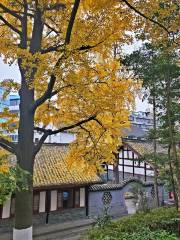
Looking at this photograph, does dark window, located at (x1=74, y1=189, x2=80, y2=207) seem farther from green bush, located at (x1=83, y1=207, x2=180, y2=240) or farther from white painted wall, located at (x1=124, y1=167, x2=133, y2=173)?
green bush, located at (x1=83, y1=207, x2=180, y2=240)

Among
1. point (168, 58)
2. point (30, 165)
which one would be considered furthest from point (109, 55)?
point (30, 165)

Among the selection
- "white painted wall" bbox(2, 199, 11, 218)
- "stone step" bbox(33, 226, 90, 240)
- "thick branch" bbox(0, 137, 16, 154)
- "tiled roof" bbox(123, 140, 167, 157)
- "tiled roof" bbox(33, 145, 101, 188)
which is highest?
"tiled roof" bbox(123, 140, 167, 157)

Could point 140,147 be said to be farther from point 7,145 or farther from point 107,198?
point 7,145

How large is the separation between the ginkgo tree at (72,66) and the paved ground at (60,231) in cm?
615

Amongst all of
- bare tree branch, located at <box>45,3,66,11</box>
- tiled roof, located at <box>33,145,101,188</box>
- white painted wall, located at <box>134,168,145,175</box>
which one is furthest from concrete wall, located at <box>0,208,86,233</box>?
bare tree branch, located at <box>45,3,66,11</box>

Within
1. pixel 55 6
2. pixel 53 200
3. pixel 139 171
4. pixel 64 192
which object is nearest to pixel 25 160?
pixel 55 6

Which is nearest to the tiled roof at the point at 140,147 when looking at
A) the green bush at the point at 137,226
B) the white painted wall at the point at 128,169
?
the white painted wall at the point at 128,169

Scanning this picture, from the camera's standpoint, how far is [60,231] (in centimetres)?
1566

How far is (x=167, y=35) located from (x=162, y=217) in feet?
20.0

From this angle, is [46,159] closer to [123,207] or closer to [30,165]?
[123,207]

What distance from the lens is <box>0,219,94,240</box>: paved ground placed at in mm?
14405

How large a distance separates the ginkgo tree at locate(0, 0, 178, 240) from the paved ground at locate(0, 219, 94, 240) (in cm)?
615

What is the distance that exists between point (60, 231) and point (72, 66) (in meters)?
11.8

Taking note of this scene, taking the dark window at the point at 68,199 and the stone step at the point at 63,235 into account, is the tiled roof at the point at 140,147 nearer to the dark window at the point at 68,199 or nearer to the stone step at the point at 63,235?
the dark window at the point at 68,199
